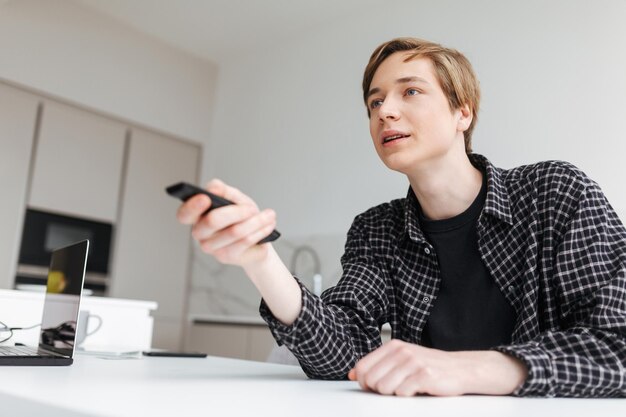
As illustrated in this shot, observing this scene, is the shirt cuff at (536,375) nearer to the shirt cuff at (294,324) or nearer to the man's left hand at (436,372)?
the man's left hand at (436,372)

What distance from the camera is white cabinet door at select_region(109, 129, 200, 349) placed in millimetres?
4090

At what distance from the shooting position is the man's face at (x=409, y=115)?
1241mm

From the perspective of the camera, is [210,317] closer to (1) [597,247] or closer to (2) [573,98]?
(2) [573,98]

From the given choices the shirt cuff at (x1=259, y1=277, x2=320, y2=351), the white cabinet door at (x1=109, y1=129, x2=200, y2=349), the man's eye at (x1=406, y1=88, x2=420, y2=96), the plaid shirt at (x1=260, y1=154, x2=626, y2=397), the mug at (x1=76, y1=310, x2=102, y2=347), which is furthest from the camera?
the white cabinet door at (x1=109, y1=129, x2=200, y2=349)

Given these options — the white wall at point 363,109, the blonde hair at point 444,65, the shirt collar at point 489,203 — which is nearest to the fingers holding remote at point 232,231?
the shirt collar at point 489,203

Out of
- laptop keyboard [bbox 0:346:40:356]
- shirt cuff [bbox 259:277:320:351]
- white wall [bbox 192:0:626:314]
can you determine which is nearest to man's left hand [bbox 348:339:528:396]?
shirt cuff [bbox 259:277:320:351]

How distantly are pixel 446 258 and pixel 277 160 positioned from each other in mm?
2930

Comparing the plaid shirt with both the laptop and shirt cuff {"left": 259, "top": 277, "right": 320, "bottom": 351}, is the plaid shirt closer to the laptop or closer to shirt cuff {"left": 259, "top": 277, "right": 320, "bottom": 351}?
shirt cuff {"left": 259, "top": 277, "right": 320, "bottom": 351}

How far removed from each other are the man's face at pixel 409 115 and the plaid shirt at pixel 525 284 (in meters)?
0.13

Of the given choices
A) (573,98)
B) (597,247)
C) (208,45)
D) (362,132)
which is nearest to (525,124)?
(573,98)

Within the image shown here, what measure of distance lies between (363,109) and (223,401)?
10.4ft

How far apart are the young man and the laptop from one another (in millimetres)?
436

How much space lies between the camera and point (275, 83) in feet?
14.0

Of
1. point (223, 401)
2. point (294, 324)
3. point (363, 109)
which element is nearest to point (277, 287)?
point (294, 324)
